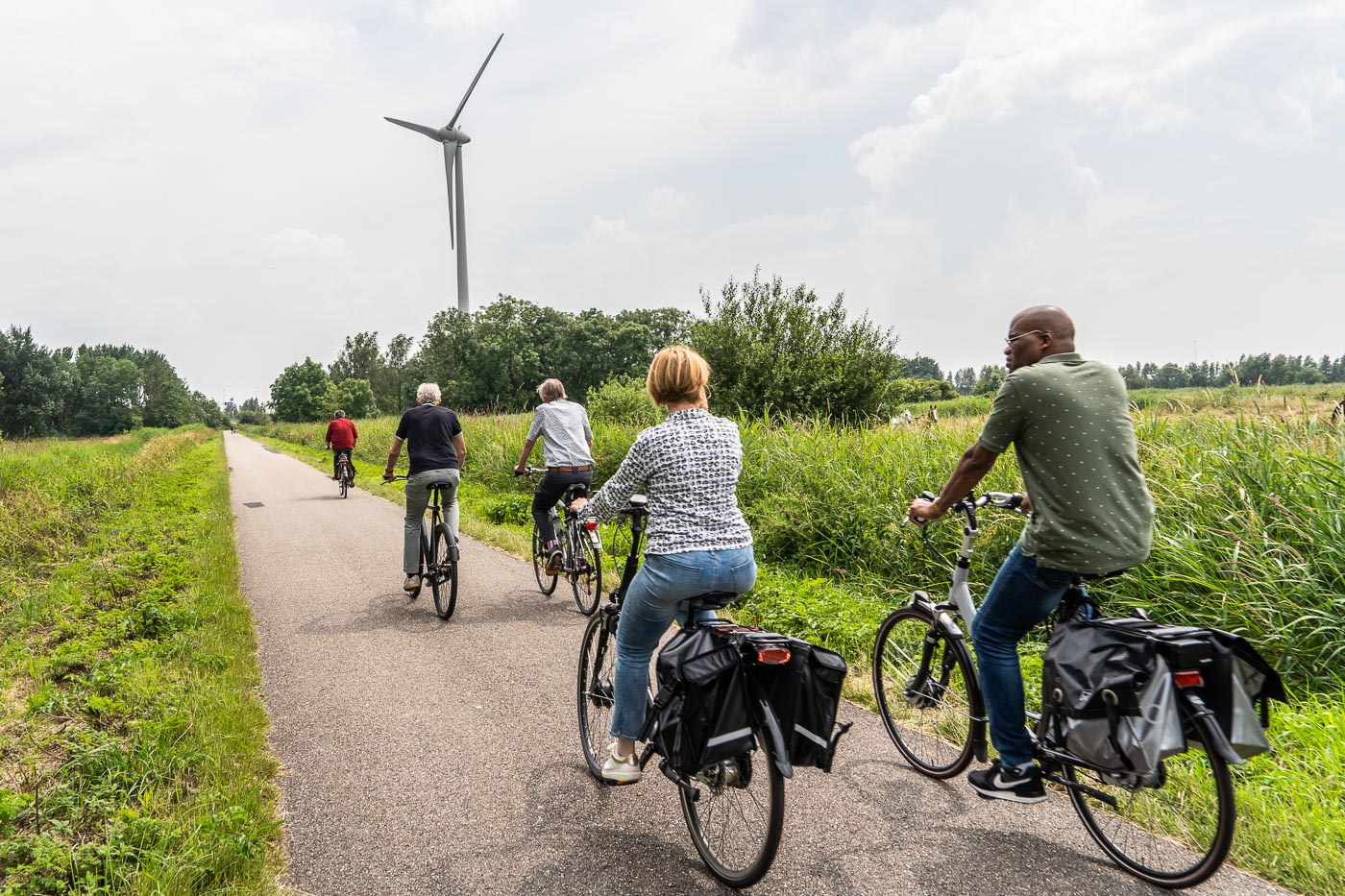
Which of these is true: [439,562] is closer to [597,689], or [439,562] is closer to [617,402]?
[597,689]

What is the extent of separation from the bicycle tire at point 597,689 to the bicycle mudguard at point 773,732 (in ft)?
3.60

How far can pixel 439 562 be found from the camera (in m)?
6.84

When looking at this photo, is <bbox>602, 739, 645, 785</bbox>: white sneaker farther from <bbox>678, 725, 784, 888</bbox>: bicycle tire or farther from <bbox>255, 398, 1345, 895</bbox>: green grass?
<bbox>255, 398, 1345, 895</bbox>: green grass

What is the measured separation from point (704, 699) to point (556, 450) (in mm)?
4902

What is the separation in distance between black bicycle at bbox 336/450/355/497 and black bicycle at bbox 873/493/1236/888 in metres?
15.3

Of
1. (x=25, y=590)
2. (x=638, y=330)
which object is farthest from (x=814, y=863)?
(x=638, y=330)

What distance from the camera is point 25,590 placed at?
23.2ft

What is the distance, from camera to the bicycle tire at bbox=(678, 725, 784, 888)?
98.0 inches

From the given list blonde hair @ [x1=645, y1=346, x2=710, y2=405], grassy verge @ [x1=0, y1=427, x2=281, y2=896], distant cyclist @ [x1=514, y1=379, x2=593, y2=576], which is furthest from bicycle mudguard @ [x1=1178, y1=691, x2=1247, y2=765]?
distant cyclist @ [x1=514, y1=379, x2=593, y2=576]

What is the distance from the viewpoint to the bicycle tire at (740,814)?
2.49 metres

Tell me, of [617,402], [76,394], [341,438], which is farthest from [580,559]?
[76,394]

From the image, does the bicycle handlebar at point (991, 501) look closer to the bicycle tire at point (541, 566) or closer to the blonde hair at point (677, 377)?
the blonde hair at point (677, 377)

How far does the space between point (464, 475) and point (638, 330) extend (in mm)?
55606

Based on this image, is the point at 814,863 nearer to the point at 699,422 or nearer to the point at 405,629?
the point at 699,422
